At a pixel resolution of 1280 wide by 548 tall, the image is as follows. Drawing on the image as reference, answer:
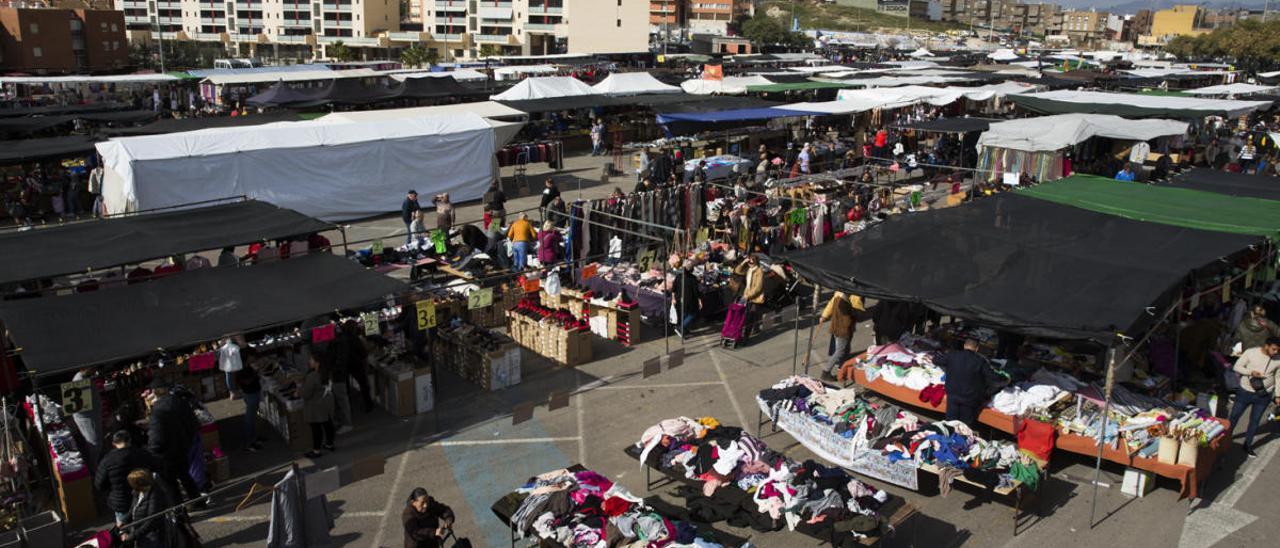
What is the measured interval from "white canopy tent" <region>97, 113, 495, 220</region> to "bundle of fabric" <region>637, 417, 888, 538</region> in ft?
47.1

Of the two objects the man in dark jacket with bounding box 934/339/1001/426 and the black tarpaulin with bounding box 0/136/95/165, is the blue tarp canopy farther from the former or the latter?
the man in dark jacket with bounding box 934/339/1001/426

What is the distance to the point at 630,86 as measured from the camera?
39625 millimetres

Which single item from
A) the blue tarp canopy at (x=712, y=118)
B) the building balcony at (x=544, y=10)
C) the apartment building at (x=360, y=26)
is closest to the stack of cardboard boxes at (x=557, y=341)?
the blue tarp canopy at (x=712, y=118)

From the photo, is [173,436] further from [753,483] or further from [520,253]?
[520,253]

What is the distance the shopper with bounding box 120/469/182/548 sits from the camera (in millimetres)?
7275

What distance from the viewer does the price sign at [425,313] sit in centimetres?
1042

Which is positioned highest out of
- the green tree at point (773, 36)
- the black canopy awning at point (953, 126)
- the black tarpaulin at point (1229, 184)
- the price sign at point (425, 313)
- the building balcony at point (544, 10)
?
the building balcony at point (544, 10)

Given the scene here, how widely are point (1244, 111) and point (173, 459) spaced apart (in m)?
32.5

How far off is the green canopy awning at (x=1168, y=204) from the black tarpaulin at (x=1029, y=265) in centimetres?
49

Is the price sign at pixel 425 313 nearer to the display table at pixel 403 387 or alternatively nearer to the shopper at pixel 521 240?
the display table at pixel 403 387

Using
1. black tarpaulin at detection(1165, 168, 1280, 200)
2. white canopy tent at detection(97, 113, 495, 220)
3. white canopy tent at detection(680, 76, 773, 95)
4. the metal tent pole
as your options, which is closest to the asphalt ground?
the metal tent pole

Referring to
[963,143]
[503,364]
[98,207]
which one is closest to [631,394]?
[503,364]

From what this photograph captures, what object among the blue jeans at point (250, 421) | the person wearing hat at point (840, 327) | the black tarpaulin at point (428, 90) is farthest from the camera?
the black tarpaulin at point (428, 90)

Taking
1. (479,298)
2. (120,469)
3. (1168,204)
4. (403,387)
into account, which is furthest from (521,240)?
(1168,204)
